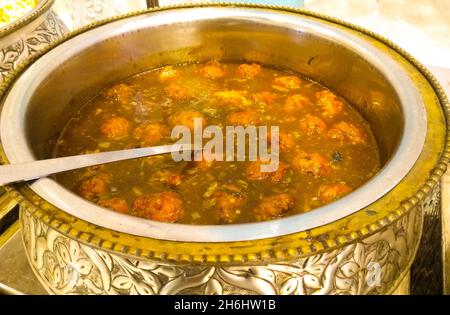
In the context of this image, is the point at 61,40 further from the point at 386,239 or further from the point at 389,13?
the point at 389,13

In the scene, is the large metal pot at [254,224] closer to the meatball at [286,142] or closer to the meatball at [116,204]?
the meatball at [116,204]

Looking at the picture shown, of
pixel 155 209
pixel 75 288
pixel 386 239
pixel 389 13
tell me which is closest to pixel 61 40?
pixel 155 209

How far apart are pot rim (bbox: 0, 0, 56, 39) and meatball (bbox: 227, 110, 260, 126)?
1.44 metres

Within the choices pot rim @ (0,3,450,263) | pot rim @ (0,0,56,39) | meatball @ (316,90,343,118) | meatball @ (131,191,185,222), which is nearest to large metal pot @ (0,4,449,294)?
pot rim @ (0,3,450,263)

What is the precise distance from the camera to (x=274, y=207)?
1.81 meters

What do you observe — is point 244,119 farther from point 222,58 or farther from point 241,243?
point 241,243

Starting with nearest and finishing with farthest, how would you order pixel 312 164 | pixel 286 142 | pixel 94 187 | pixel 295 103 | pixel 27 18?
pixel 94 187 → pixel 312 164 → pixel 286 142 → pixel 295 103 → pixel 27 18

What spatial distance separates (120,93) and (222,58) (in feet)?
2.35

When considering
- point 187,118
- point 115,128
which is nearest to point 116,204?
point 115,128

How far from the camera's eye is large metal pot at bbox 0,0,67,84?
264cm

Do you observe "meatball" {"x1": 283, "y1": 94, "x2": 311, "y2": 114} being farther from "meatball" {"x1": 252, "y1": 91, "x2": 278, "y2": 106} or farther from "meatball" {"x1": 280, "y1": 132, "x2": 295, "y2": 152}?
"meatball" {"x1": 280, "y1": 132, "x2": 295, "y2": 152}

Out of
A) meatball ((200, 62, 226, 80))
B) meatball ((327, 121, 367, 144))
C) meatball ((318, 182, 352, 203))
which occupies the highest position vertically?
meatball ((200, 62, 226, 80))

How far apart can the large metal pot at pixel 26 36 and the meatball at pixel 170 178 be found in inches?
45.7
